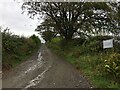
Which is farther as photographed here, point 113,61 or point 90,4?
point 90,4

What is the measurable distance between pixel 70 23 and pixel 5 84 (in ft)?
91.2

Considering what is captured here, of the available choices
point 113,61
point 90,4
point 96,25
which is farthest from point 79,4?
point 113,61

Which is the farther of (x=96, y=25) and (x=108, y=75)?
(x=96, y=25)

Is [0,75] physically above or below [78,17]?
below

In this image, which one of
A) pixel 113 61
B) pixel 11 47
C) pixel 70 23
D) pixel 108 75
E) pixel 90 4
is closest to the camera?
pixel 108 75

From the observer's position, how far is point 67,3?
36969mm

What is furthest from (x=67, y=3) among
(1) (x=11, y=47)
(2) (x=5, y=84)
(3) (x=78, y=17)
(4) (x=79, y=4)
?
(2) (x=5, y=84)

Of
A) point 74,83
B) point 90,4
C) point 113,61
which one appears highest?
point 90,4

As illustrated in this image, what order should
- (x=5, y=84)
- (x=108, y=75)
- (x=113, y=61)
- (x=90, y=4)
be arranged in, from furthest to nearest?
(x=90, y=4) → (x=113, y=61) → (x=108, y=75) → (x=5, y=84)

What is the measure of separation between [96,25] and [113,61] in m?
25.7

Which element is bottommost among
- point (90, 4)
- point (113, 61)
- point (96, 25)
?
point (113, 61)

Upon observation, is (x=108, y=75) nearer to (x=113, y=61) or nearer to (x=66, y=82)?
(x=113, y=61)

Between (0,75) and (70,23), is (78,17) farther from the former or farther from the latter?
(0,75)

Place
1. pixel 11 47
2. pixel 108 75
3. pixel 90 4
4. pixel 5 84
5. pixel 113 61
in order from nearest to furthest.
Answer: pixel 5 84, pixel 108 75, pixel 113 61, pixel 11 47, pixel 90 4
